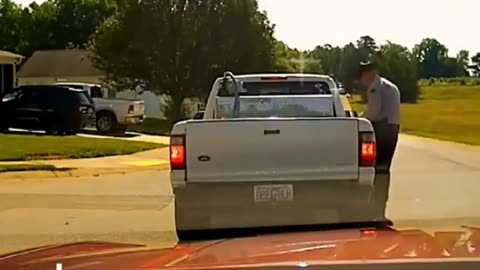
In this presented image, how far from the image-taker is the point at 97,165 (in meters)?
19.6

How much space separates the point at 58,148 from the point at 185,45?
24.9 meters

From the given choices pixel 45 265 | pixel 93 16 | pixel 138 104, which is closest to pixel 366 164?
pixel 45 265

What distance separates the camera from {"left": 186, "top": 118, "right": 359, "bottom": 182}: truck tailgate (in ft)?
31.7

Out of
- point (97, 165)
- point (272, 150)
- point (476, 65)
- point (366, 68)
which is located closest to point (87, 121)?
point (97, 165)

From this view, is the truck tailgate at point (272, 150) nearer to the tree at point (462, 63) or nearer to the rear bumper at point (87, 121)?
the rear bumper at point (87, 121)

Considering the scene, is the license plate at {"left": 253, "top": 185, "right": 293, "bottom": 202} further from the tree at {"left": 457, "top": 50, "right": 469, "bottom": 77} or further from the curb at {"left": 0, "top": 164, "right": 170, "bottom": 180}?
the tree at {"left": 457, "top": 50, "right": 469, "bottom": 77}

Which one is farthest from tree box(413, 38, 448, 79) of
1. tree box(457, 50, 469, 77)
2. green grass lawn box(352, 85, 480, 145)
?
green grass lawn box(352, 85, 480, 145)

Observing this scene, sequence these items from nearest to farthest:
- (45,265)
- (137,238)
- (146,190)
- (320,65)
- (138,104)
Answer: (45,265), (137,238), (146,190), (138,104), (320,65)

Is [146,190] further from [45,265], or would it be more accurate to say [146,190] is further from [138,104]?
[138,104]

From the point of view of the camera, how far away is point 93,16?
8700 cm

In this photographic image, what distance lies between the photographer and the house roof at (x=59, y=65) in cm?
6281

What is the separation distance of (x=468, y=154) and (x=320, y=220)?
1787 centimetres

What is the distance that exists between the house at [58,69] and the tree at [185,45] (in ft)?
43.1

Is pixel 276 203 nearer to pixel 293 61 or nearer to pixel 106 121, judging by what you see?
pixel 106 121
